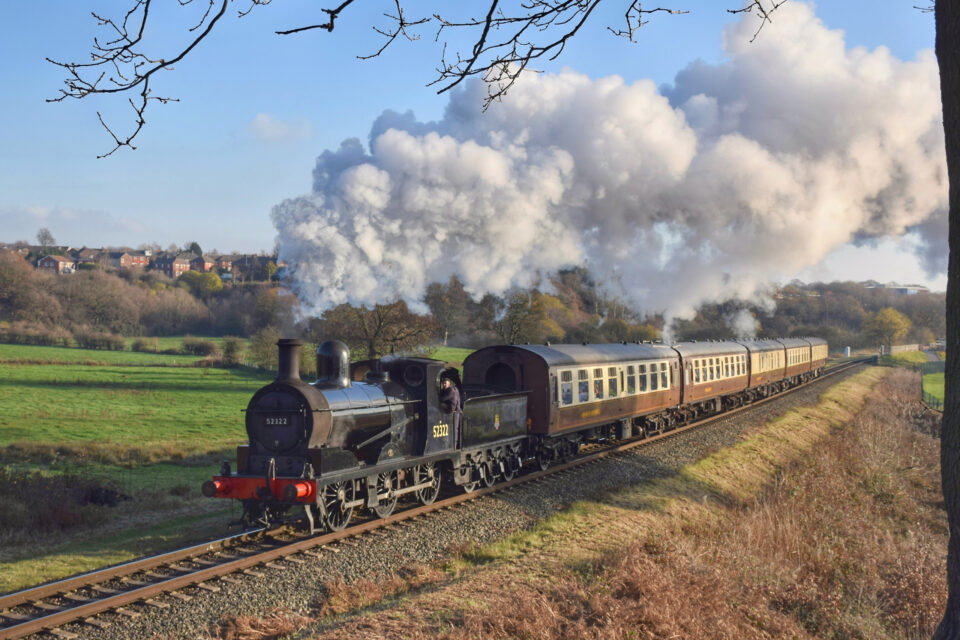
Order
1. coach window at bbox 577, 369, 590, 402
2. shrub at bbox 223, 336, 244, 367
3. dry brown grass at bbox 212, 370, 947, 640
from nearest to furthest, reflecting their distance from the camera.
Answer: dry brown grass at bbox 212, 370, 947, 640 → coach window at bbox 577, 369, 590, 402 → shrub at bbox 223, 336, 244, 367

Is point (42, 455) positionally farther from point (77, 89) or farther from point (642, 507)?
point (77, 89)

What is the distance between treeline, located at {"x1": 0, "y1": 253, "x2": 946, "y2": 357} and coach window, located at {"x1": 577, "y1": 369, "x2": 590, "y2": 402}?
1441 centimetres

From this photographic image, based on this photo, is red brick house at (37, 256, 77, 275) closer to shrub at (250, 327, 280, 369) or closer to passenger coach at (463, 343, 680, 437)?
shrub at (250, 327, 280, 369)

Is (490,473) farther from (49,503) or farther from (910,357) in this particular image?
(910,357)

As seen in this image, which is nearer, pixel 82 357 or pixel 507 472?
pixel 507 472

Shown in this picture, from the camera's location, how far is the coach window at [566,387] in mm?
16578

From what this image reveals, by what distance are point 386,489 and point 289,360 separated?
2.80 metres

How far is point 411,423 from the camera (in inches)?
495

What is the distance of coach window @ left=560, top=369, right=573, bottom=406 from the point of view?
16.6 meters

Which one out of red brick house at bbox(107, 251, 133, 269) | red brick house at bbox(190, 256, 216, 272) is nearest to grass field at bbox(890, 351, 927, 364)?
red brick house at bbox(190, 256, 216, 272)

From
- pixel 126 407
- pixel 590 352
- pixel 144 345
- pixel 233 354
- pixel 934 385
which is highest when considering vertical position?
pixel 590 352

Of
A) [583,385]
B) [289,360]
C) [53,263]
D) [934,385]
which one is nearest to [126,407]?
[583,385]

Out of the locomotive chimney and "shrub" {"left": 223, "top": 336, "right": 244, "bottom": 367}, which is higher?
the locomotive chimney

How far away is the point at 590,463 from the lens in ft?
57.9
